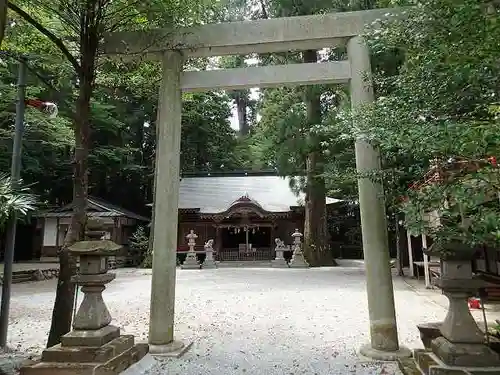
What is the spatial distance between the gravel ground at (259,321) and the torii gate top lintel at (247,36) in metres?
3.72

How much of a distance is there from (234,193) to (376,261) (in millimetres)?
18052

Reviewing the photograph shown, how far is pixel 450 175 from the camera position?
9.56ft

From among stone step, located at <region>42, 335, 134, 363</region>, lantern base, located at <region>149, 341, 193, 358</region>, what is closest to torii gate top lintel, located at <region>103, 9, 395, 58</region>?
stone step, located at <region>42, 335, 134, 363</region>

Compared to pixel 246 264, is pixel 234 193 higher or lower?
higher

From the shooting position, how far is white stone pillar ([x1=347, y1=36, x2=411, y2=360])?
4.25 metres

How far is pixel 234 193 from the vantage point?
22.2 metres

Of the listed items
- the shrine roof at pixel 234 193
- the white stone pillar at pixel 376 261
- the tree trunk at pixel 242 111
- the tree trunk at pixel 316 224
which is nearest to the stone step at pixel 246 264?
the tree trunk at pixel 316 224

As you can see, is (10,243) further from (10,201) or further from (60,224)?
(60,224)

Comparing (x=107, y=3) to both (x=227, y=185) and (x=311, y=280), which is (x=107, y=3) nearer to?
(x=311, y=280)

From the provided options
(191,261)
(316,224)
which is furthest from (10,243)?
(316,224)

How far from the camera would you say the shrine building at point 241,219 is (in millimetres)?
18906

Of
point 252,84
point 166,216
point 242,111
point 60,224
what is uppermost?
point 242,111

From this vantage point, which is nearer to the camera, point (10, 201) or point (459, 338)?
point (459, 338)

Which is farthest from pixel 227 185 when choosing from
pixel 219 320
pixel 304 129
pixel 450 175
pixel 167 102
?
pixel 450 175
